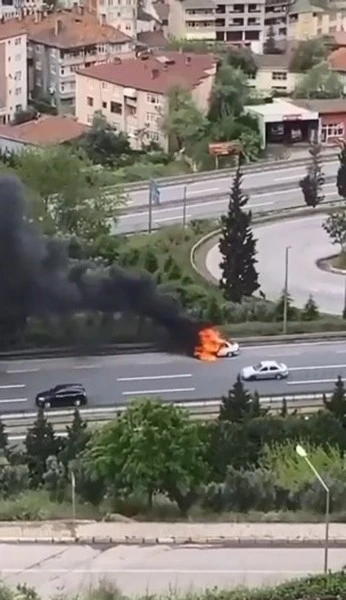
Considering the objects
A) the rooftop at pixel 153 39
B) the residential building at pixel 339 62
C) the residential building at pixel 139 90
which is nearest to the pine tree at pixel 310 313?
the residential building at pixel 139 90

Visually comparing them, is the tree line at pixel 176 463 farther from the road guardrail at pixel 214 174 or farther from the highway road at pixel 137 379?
the road guardrail at pixel 214 174

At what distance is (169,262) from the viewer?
11656mm

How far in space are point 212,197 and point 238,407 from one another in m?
6.72

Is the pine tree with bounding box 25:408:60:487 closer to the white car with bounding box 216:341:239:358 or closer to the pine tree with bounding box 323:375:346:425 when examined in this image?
the pine tree with bounding box 323:375:346:425

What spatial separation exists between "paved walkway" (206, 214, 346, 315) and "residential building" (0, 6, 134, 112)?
20.7 ft

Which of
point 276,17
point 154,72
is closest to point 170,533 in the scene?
point 154,72

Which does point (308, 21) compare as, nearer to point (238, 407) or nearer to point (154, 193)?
point (154, 193)

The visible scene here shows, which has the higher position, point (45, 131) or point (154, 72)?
point (154, 72)

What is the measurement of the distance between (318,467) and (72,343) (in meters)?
1.96

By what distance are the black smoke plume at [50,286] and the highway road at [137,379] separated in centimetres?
67

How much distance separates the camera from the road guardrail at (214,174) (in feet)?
50.1

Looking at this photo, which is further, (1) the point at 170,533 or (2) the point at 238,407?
(2) the point at 238,407

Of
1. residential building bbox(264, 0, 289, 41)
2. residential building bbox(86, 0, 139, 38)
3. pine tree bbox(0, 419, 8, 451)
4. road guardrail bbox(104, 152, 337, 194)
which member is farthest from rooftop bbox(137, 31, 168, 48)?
pine tree bbox(0, 419, 8, 451)

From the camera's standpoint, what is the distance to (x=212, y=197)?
15016 mm
